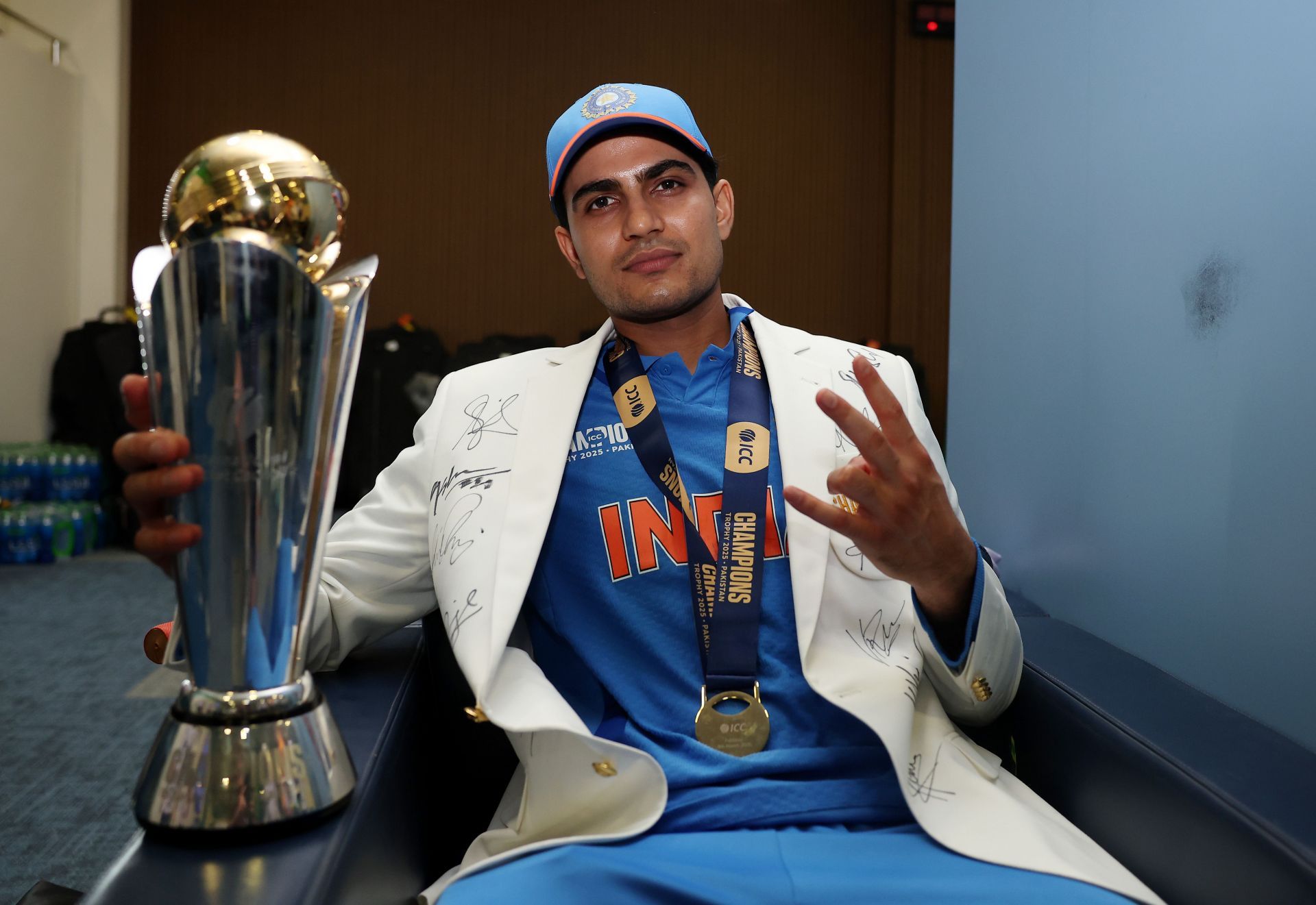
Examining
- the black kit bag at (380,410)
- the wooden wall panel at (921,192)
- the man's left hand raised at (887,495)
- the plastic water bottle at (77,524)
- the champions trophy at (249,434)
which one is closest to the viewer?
the champions trophy at (249,434)

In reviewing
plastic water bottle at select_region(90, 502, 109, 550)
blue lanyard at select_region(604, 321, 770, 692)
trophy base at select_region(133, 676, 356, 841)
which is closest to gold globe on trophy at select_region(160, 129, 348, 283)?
trophy base at select_region(133, 676, 356, 841)

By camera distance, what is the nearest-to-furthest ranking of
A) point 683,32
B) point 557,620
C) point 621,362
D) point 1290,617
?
1. point 1290,617
2. point 557,620
3. point 621,362
4. point 683,32

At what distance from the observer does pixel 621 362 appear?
134 centimetres

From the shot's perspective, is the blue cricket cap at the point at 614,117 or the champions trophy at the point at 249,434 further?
the blue cricket cap at the point at 614,117

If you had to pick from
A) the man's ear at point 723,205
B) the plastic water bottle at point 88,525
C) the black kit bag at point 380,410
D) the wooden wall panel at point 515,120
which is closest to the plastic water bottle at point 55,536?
the plastic water bottle at point 88,525

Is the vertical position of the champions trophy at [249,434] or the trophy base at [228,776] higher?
the champions trophy at [249,434]

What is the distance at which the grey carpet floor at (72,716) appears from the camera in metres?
1.83

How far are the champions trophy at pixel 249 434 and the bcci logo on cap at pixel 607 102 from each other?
78 cm

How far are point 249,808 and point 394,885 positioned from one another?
0.74 ft

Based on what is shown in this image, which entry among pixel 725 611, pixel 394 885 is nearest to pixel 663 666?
pixel 725 611

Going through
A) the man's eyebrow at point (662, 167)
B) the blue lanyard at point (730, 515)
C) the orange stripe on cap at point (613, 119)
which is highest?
the orange stripe on cap at point (613, 119)

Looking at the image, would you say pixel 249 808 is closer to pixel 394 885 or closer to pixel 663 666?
pixel 394 885

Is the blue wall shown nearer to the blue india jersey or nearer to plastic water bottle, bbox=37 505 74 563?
the blue india jersey

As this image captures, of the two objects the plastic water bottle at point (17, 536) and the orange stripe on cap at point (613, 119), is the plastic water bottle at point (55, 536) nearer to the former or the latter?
the plastic water bottle at point (17, 536)
